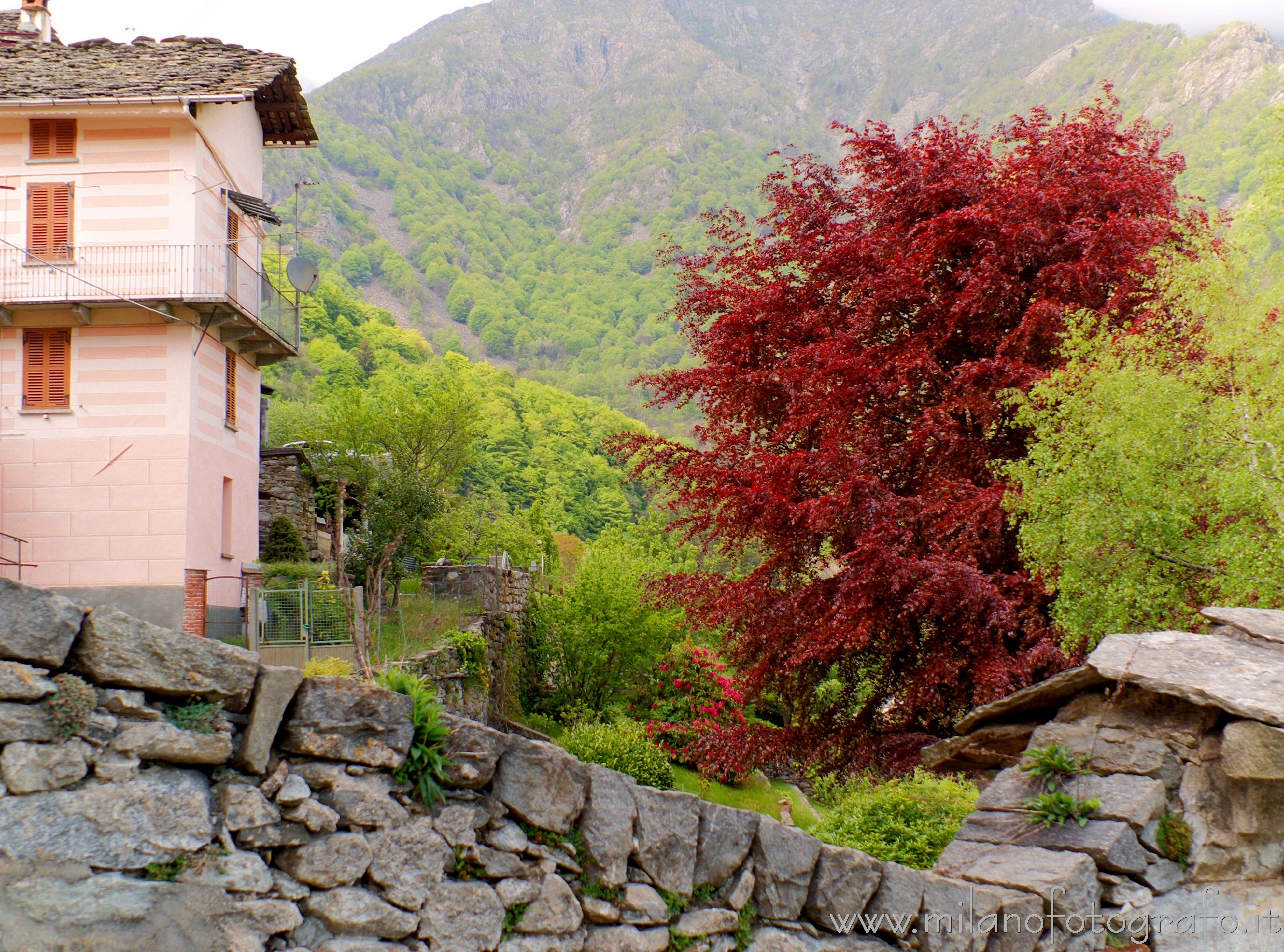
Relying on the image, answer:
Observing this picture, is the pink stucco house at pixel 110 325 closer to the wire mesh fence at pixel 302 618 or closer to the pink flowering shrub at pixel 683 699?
the wire mesh fence at pixel 302 618

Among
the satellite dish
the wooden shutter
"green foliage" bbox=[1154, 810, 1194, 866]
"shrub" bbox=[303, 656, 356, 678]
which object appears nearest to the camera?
"green foliage" bbox=[1154, 810, 1194, 866]

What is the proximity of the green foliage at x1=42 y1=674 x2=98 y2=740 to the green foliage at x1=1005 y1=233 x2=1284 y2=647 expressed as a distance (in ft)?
21.1

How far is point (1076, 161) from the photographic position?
10398 mm

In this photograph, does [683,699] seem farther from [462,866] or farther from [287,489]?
[462,866]

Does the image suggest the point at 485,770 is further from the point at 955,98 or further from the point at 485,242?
the point at 955,98

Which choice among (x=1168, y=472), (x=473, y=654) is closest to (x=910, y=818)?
(x=1168, y=472)

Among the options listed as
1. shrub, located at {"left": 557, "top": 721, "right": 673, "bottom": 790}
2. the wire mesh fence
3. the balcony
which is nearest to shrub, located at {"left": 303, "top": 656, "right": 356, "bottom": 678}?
the wire mesh fence

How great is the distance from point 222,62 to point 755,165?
4873 inches

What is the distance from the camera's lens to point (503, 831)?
527 cm

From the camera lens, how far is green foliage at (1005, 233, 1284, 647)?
24.3ft

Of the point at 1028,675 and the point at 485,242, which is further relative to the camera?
the point at 485,242

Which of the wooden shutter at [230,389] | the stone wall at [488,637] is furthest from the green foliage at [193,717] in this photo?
the wooden shutter at [230,389]

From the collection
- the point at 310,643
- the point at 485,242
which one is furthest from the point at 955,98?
the point at 310,643

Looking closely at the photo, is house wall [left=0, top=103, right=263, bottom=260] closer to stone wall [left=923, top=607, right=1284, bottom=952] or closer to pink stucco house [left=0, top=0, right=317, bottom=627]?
pink stucco house [left=0, top=0, right=317, bottom=627]
